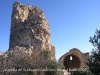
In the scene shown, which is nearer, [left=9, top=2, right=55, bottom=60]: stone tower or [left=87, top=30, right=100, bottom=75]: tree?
[left=87, top=30, right=100, bottom=75]: tree

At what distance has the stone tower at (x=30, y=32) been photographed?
2341cm

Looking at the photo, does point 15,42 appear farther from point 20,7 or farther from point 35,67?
point 35,67

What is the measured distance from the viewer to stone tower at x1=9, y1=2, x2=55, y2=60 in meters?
23.4

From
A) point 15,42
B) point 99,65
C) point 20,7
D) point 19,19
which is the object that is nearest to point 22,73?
point 99,65

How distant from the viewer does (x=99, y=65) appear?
1348cm

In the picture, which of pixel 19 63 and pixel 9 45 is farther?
pixel 9 45

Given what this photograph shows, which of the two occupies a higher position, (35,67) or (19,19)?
(19,19)

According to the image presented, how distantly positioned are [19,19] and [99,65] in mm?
15282

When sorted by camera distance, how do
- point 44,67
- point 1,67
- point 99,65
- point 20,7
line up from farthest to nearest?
point 20,7 → point 44,67 → point 1,67 → point 99,65

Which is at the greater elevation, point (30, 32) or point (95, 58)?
point (30, 32)

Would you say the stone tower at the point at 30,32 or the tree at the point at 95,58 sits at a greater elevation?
the stone tower at the point at 30,32

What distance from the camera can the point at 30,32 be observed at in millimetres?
24141

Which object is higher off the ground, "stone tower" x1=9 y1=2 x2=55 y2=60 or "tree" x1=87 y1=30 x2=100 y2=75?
"stone tower" x1=9 y1=2 x2=55 y2=60

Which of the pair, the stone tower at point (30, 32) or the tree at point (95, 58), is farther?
the stone tower at point (30, 32)
